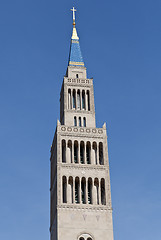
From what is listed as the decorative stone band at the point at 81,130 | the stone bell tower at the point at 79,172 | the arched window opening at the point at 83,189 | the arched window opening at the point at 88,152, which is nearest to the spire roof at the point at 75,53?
the stone bell tower at the point at 79,172

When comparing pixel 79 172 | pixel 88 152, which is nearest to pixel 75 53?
pixel 88 152

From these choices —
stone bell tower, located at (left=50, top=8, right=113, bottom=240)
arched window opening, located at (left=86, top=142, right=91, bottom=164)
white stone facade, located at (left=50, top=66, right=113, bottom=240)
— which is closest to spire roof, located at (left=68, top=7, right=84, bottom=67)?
stone bell tower, located at (left=50, top=8, right=113, bottom=240)

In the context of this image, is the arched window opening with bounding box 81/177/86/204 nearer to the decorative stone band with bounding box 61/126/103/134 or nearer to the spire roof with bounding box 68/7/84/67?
the decorative stone band with bounding box 61/126/103/134

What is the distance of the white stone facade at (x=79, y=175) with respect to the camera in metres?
57.1

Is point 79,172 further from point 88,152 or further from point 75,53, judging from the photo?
point 75,53

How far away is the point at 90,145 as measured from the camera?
2489 inches

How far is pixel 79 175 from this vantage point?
60.3m

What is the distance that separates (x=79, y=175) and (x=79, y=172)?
44cm

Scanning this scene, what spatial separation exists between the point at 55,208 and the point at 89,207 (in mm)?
4500

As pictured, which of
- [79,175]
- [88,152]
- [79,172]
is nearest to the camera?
[79,175]
